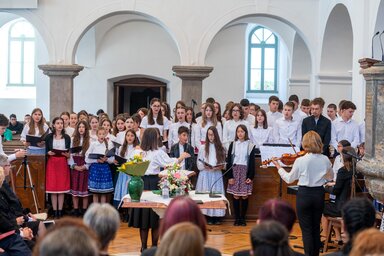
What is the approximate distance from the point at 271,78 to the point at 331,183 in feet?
42.9

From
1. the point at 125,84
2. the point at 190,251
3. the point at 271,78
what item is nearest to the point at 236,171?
the point at 190,251

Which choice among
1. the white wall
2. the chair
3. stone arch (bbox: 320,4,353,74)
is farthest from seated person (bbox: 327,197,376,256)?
the white wall

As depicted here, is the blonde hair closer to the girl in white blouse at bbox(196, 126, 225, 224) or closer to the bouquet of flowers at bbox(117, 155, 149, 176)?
the bouquet of flowers at bbox(117, 155, 149, 176)

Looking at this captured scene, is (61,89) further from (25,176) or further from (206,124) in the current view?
(206,124)

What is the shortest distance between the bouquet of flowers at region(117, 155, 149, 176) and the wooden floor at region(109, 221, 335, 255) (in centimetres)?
128

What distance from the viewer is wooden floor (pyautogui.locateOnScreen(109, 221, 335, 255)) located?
33.3 feet

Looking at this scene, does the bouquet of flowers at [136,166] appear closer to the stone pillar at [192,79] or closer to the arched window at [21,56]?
the stone pillar at [192,79]

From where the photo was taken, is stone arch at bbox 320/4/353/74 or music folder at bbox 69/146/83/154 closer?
music folder at bbox 69/146/83/154

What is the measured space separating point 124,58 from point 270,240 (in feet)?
56.2

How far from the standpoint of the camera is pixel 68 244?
11.5 feet

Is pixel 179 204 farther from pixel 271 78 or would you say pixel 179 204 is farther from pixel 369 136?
pixel 271 78

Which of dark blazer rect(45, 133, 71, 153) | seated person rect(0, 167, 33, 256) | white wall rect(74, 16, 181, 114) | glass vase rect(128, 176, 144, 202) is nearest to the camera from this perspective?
seated person rect(0, 167, 33, 256)

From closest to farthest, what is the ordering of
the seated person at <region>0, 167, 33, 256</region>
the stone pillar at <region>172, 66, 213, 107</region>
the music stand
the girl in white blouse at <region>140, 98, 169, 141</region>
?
the seated person at <region>0, 167, 33, 256</region>, the music stand, the girl in white blouse at <region>140, 98, 169, 141</region>, the stone pillar at <region>172, 66, 213, 107</region>

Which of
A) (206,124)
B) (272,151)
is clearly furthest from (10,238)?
(206,124)
